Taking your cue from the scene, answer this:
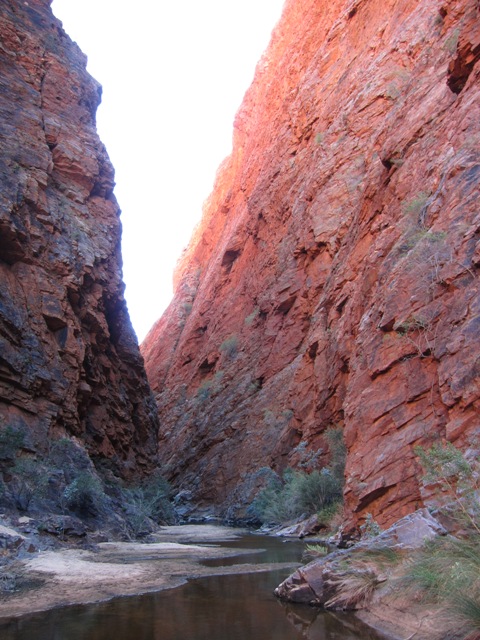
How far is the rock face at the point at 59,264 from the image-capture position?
2169cm

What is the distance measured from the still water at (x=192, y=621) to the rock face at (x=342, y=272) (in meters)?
4.56

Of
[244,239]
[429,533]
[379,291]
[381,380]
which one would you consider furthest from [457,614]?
[244,239]

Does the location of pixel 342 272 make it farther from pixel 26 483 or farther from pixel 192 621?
pixel 192 621

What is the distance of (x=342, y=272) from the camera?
23.4 m

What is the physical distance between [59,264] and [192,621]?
19.9 metres

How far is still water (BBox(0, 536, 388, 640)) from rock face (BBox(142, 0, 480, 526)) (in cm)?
456

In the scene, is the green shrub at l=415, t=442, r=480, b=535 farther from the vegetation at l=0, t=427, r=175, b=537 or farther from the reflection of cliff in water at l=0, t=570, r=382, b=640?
the vegetation at l=0, t=427, r=175, b=537

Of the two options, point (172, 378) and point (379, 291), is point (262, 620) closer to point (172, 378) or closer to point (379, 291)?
point (379, 291)

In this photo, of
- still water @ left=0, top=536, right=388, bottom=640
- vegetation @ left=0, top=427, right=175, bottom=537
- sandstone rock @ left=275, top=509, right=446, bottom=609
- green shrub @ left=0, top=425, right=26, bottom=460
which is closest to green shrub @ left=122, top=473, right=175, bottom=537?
vegetation @ left=0, top=427, right=175, bottom=537

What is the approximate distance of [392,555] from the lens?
779 centimetres

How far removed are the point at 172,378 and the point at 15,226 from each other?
106 ft

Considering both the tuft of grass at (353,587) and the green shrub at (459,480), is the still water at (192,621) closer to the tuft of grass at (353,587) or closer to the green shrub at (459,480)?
the tuft of grass at (353,587)

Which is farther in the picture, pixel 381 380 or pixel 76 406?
pixel 76 406

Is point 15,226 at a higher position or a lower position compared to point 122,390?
higher
